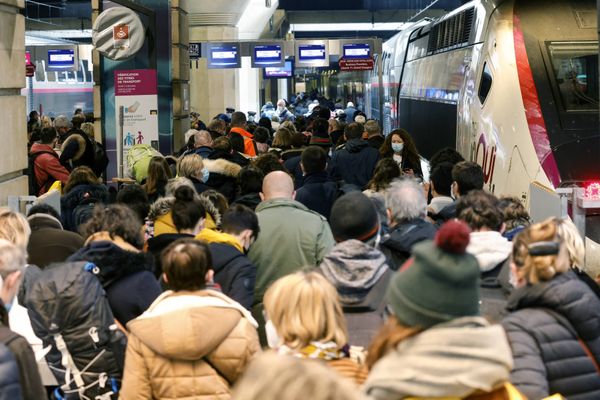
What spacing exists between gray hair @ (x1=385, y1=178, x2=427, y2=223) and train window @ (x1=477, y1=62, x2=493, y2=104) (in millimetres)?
6974

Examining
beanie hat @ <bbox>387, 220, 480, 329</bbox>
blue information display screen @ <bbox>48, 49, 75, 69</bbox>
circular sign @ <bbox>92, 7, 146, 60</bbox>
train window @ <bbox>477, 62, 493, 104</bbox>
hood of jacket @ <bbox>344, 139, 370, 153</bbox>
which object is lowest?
hood of jacket @ <bbox>344, 139, 370, 153</bbox>

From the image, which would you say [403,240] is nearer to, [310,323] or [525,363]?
[525,363]

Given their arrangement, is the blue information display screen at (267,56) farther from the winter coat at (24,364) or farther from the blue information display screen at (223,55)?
the winter coat at (24,364)

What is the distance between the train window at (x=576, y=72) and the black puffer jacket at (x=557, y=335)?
8.28 m

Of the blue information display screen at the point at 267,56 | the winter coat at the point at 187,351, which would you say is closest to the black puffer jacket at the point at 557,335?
the winter coat at the point at 187,351

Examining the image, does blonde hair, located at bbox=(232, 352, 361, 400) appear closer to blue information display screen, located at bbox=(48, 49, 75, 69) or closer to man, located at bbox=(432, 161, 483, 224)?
man, located at bbox=(432, 161, 483, 224)

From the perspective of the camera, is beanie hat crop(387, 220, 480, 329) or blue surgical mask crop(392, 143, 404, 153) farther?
blue surgical mask crop(392, 143, 404, 153)

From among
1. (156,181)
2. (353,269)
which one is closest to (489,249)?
(353,269)

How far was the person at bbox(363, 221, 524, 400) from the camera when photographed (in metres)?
3.23

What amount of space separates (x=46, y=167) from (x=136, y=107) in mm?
3678

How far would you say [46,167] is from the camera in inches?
478

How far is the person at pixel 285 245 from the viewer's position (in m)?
6.99

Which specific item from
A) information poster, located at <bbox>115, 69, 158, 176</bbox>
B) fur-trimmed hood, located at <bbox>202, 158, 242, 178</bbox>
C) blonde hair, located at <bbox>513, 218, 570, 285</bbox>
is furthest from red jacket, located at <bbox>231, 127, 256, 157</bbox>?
blonde hair, located at <bbox>513, 218, 570, 285</bbox>

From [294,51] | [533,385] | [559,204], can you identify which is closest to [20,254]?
[533,385]
